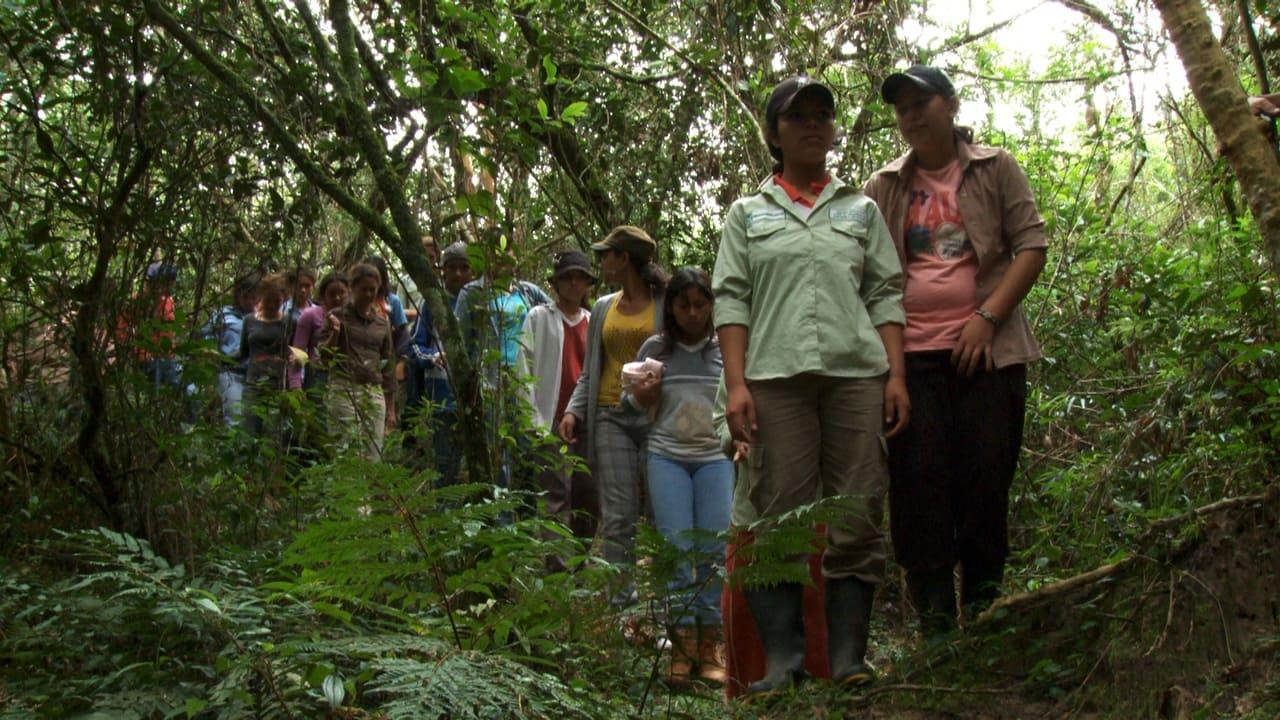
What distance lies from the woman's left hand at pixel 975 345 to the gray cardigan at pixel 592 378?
7.66ft

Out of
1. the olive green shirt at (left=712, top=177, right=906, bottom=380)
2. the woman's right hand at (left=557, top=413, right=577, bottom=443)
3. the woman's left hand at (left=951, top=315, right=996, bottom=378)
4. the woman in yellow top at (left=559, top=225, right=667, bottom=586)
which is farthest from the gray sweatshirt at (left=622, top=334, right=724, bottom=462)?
the woman's left hand at (left=951, top=315, right=996, bottom=378)

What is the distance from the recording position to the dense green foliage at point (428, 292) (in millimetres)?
2965

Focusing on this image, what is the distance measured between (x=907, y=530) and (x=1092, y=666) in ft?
2.60

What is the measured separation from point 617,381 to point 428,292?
2.07 meters

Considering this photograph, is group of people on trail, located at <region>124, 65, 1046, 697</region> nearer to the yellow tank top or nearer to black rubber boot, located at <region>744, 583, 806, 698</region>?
black rubber boot, located at <region>744, 583, 806, 698</region>

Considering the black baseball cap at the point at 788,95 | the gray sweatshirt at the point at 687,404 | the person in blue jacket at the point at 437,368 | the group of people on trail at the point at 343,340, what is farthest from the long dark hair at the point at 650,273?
the black baseball cap at the point at 788,95

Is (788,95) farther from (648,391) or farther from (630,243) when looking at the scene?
(630,243)

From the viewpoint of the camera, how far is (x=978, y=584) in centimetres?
414

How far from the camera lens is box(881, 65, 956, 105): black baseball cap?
418cm

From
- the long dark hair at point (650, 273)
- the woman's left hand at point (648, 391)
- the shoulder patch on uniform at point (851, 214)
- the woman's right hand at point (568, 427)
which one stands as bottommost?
the woman's right hand at point (568, 427)

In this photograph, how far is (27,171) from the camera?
16.7ft

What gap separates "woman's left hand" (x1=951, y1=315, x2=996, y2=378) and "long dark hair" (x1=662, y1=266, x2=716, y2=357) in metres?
1.65

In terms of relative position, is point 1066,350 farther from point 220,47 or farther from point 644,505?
point 220,47

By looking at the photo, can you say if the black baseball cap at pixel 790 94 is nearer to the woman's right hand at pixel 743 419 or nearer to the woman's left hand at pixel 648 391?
the woman's right hand at pixel 743 419
